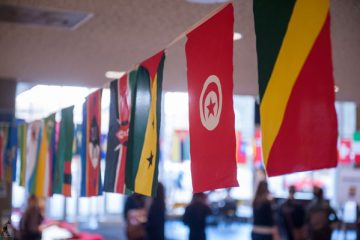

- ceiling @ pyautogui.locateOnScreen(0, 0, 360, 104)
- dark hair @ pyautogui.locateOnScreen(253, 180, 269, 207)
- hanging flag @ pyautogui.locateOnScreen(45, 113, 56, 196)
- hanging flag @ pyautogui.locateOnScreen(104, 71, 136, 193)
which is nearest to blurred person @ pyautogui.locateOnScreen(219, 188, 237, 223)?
ceiling @ pyautogui.locateOnScreen(0, 0, 360, 104)

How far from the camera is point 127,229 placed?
779cm

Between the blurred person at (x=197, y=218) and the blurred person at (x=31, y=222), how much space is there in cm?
210

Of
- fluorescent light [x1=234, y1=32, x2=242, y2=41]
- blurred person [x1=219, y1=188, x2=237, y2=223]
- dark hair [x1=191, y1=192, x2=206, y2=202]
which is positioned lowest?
blurred person [x1=219, y1=188, x2=237, y2=223]

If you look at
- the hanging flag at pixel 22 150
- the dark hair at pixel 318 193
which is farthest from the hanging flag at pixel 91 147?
the dark hair at pixel 318 193

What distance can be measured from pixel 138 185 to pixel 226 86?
1301 millimetres

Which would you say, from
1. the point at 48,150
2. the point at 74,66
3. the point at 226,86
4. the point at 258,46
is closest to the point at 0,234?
the point at 226,86

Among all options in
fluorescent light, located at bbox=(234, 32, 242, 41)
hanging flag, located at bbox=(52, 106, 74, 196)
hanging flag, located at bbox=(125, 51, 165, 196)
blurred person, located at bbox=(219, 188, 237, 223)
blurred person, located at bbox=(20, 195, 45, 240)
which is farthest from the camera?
blurred person, located at bbox=(219, 188, 237, 223)

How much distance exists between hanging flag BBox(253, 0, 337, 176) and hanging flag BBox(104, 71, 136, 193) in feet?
6.34

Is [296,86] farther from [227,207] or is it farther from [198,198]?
[227,207]

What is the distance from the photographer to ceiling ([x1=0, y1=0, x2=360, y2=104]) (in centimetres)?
423

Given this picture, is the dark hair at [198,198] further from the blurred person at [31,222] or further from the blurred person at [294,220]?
the blurred person at [294,220]

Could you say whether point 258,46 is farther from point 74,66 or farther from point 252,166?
point 252,166

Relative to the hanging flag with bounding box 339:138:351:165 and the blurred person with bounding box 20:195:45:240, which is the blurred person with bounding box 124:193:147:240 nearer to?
the blurred person with bounding box 20:195:45:240

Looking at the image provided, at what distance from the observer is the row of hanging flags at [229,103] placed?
6.47 feet
